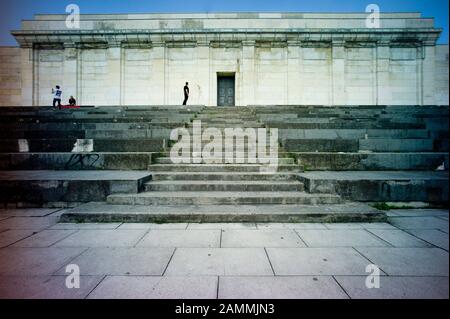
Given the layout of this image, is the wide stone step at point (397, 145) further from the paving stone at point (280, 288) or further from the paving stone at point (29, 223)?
the paving stone at point (29, 223)

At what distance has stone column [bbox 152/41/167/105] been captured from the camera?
19.3 metres

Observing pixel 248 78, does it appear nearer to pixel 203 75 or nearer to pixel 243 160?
pixel 203 75

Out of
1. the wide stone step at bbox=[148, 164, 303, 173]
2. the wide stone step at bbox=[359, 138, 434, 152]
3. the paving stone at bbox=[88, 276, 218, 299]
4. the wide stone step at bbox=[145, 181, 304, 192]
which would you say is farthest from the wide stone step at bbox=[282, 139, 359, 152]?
the paving stone at bbox=[88, 276, 218, 299]

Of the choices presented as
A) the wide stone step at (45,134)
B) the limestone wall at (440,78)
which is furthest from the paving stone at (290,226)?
the limestone wall at (440,78)

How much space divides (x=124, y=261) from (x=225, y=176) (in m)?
3.50

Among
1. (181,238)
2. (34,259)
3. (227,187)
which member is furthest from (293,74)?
(34,259)

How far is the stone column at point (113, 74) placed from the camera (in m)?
19.5

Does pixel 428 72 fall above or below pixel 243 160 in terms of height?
above

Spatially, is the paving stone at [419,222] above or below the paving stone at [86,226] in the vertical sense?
above

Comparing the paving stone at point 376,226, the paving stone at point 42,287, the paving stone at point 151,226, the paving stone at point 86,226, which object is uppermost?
the paving stone at point 376,226

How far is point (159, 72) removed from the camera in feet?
63.8

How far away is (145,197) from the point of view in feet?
16.6

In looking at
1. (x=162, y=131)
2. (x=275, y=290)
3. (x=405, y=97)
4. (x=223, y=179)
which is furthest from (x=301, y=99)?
(x=275, y=290)

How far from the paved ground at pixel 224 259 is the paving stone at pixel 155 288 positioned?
0.03 ft
